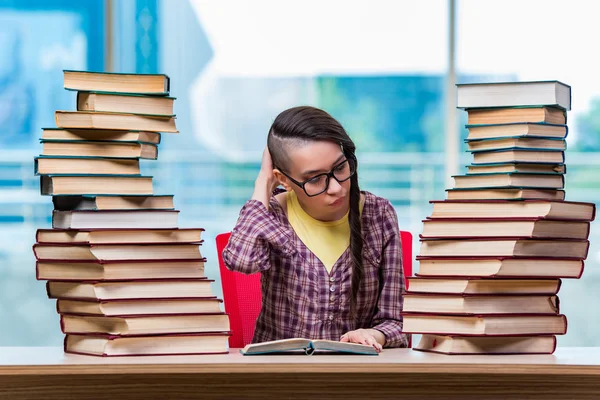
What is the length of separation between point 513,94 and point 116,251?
2.70ft

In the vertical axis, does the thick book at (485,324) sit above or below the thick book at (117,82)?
below

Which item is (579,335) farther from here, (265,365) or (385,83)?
(265,365)

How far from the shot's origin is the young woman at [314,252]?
1.85m

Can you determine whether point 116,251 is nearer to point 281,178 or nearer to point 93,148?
point 93,148

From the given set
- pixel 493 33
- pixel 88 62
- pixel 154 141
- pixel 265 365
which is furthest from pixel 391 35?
pixel 265 365

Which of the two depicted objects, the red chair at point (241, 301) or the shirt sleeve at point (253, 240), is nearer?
the shirt sleeve at point (253, 240)

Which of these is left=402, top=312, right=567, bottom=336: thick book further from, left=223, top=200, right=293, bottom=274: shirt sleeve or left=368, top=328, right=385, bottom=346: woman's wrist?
left=223, top=200, right=293, bottom=274: shirt sleeve

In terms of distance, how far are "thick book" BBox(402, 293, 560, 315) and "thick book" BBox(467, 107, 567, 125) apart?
Answer: 34 cm

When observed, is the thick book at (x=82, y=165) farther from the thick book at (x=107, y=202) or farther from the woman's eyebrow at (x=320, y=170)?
the woman's eyebrow at (x=320, y=170)

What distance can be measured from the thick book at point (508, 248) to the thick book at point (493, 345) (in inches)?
6.3

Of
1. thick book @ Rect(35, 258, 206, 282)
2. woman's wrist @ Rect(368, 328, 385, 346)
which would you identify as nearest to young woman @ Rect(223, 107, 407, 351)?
woman's wrist @ Rect(368, 328, 385, 346)

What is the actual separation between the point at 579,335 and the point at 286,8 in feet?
8.09

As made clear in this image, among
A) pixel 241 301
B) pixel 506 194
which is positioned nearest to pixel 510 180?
pixel 506 194

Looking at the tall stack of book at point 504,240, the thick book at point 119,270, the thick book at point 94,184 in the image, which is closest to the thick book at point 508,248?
the tall stack of book at point 504,240
